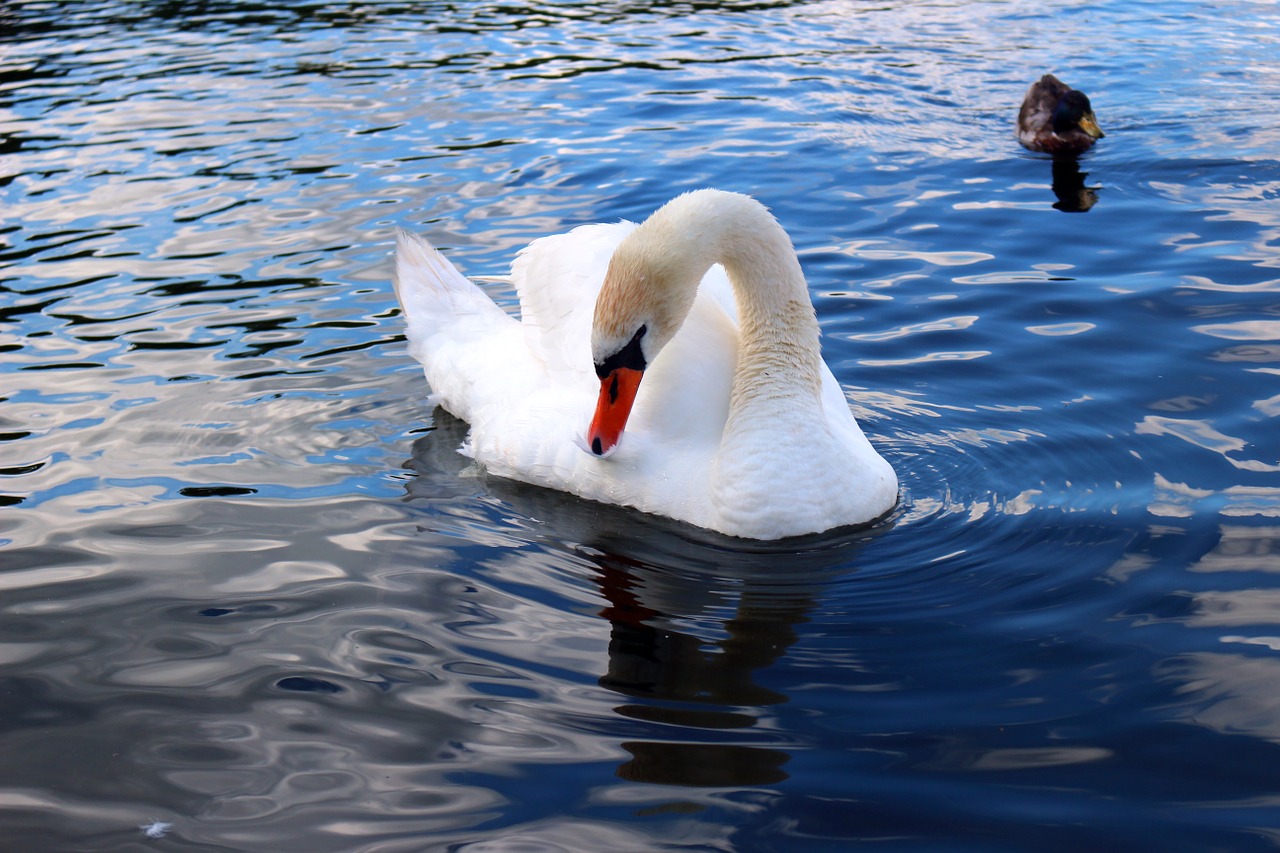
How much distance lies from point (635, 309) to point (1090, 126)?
26.3ft

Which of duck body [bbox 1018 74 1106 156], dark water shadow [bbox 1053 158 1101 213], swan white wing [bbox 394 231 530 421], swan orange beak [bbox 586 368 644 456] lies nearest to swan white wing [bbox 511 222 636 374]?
swan white wing [bbox 394 231 530 421]

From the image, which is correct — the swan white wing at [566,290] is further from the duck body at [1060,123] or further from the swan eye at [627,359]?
the duck body at [1060,123]

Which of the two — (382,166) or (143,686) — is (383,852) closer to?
(143,686)

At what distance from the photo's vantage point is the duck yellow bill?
12.1 meters

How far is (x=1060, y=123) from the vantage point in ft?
39.4

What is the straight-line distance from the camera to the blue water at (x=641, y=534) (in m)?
4.27

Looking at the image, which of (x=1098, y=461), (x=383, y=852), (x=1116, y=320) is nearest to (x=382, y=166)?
(x=1116, y=320)

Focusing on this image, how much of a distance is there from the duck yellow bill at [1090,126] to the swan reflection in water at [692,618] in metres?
7.44

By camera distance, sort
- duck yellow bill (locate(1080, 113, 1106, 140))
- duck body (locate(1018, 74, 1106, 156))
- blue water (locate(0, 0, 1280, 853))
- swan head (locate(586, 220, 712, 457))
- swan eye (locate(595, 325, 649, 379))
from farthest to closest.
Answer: duck yellow bill (locate(1080, 113, 1106, 140)) → duck body (locate(1018, 74, 1106, 156)) → swan eye (locate(595, 325, 649, 379)) → swan head (locate(586, 220, 712, 457)) → blue water (locate(0, 0, 1280, 853))

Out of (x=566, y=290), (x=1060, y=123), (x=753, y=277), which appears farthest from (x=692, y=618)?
(x=1060, y=123)

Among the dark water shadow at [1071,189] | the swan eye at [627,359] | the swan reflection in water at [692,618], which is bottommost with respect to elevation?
the swan reflection in water at [692,618]

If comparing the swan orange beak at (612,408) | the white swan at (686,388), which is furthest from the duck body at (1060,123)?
the swan orange beak at (612,408)

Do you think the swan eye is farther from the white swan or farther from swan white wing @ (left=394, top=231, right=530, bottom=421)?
swan white wing @ (left=394, top=231, right=530, bottom=421)

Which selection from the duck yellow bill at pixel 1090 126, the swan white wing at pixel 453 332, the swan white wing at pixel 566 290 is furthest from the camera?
the duck yellow bill at pixel 1090 126
